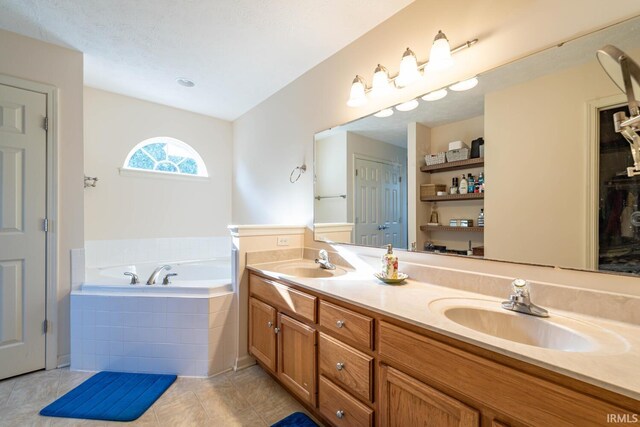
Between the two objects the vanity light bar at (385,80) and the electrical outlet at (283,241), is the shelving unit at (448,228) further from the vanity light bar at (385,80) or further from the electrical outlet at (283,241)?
the electrical outlet at (283,241)

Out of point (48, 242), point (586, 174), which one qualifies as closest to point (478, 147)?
point (586, 174)

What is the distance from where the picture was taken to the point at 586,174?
3.48ft

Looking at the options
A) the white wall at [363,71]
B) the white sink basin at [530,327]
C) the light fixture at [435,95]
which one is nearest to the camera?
the white sink basin at [530,327]

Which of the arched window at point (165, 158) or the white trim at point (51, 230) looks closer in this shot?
the white trim at point (51, 230)

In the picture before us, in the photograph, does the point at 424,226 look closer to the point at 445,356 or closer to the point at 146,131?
the point at 445,356

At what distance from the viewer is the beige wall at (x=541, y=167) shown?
1.07 metres

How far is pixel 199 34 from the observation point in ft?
6.53

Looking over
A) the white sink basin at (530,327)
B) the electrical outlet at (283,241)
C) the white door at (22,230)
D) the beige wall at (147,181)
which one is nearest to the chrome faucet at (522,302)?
the white sink basin at (530,327)

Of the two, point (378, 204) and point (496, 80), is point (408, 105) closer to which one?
point (496, 80)

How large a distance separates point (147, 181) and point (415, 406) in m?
3.38

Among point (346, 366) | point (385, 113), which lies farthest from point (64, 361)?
point (385, 113)

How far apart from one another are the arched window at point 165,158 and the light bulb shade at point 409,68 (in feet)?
9.35

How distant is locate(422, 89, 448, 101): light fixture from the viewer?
1.49 meters

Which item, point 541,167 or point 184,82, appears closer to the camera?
point 541,167
